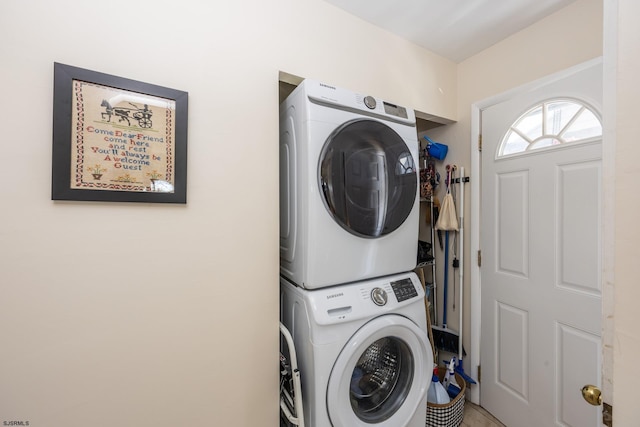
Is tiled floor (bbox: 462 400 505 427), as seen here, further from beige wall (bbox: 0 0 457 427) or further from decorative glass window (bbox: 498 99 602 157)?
decorative glass window (bbox: 498 99 602 157)

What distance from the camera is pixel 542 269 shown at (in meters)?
1.58

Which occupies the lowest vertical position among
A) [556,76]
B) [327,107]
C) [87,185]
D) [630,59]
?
[87,185]

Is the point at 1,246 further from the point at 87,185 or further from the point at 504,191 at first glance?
the point at 504,191

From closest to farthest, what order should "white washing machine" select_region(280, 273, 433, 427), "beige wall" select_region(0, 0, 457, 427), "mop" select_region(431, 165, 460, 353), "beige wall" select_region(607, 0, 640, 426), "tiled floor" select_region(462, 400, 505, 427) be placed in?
1. "beige wall" select_region(607, 0, 640, 426)
2. "beige wall" select_region(0, 0, 457, 427)
3. "white washing machine" select_region(280, 273, 433, 427)
4. "tiled floor" select_region(462, 400, 505, 427)
5. "mop" select_region(431, 165, 460, 353)

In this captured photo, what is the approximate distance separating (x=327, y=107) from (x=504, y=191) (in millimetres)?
1379

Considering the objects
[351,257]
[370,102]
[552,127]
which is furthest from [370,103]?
[552,127]

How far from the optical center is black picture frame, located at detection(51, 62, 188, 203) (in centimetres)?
86

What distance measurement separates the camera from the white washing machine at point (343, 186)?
121 cm

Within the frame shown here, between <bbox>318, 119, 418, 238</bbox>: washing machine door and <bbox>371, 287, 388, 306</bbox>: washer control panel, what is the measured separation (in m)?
0.29

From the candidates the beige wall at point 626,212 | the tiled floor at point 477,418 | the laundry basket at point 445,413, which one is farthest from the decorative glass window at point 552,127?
the tiled floor at point 477,418

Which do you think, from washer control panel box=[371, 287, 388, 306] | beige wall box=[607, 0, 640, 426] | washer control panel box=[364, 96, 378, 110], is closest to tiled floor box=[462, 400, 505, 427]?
washer control panel box=[371, 287, 388, 306]

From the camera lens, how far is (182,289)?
1.06m

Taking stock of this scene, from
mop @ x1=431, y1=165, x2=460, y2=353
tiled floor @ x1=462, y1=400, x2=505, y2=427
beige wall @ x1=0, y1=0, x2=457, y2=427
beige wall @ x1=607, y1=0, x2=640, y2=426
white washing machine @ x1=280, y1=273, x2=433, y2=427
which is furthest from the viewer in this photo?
mop @ x1=431, y1=165, x2=460, y2=353

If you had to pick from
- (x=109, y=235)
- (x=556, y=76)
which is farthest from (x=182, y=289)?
(x=556, y=76)
